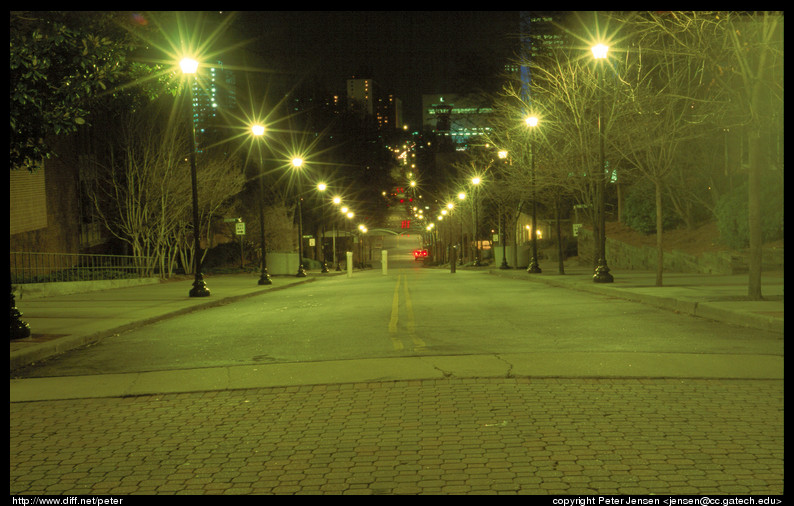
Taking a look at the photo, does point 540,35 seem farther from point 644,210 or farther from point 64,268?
point 64,268

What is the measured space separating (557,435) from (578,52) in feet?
95.2

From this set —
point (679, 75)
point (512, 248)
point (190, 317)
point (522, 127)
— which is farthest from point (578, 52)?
point (190, 317)

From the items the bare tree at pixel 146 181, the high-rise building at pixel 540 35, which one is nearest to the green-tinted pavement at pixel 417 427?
the bare tree at pixel 146 181

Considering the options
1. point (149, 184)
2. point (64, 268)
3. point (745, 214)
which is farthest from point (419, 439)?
point (149, 184)

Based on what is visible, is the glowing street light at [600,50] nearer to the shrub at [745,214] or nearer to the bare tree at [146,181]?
the shrub at [745,214]

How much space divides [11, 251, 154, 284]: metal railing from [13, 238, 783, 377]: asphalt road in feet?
33.5

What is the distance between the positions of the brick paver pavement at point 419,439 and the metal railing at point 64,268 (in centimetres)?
1837

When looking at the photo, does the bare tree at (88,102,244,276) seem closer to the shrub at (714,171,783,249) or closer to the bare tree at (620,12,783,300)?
the shrub at (714,171,783,249)

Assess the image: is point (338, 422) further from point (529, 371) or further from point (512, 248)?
point (512, 248)

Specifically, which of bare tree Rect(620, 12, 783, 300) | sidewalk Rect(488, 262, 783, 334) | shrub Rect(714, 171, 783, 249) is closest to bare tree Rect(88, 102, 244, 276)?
sidewalk Rect(488, 262, 783, 334)

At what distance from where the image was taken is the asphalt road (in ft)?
33.0

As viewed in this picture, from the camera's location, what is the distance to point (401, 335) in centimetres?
1178

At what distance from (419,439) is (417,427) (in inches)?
14.0
